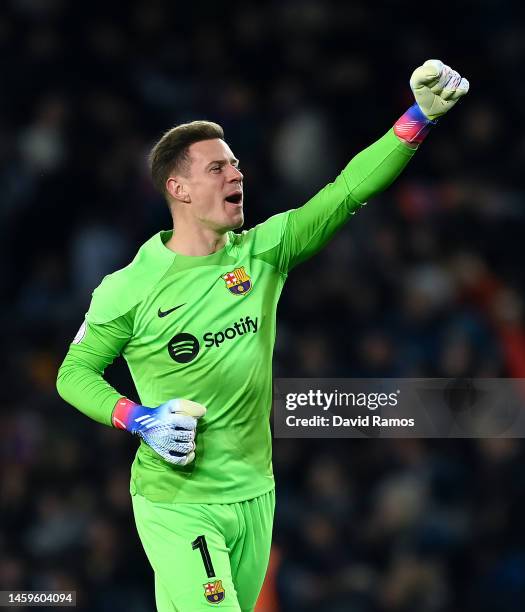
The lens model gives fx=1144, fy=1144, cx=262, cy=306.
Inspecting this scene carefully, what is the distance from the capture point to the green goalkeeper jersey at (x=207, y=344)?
12.6 feet

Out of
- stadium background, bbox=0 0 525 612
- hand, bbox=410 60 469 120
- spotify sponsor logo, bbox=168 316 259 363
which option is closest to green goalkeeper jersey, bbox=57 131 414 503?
spotify sponsor logo, bbox=168 316 259 363

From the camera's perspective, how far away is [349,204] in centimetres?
380

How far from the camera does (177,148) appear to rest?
404 centimetres

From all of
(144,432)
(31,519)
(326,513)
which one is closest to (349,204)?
(144,432)

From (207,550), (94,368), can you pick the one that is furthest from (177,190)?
(207,550)

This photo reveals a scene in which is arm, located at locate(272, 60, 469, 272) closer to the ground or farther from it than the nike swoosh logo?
farther from it

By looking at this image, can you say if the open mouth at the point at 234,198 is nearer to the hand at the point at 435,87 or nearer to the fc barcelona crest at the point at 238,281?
the fc barcelona crest at the point at 238,281

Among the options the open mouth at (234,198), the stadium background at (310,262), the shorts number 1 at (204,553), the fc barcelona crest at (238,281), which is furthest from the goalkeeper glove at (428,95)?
the stadium background at (310,262)

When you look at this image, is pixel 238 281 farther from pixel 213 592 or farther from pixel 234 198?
pixel 213 592

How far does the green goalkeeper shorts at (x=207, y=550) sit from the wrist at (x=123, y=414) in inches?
12.3

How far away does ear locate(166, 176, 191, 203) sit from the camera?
13.1 feet

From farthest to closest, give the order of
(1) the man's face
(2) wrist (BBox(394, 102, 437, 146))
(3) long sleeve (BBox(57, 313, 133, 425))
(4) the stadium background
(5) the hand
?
1. (4) the stadium background
2. (1) the man's face
3. (3) long sleeve (BBox(57, 313, 133, 425))
4. (2) wrist (BBox(394, 102, 437, 146))
5. (5) the hand

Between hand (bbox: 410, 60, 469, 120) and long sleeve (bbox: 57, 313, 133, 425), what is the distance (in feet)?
3.96

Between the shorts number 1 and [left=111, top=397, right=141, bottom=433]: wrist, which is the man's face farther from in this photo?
the shorts number 1
